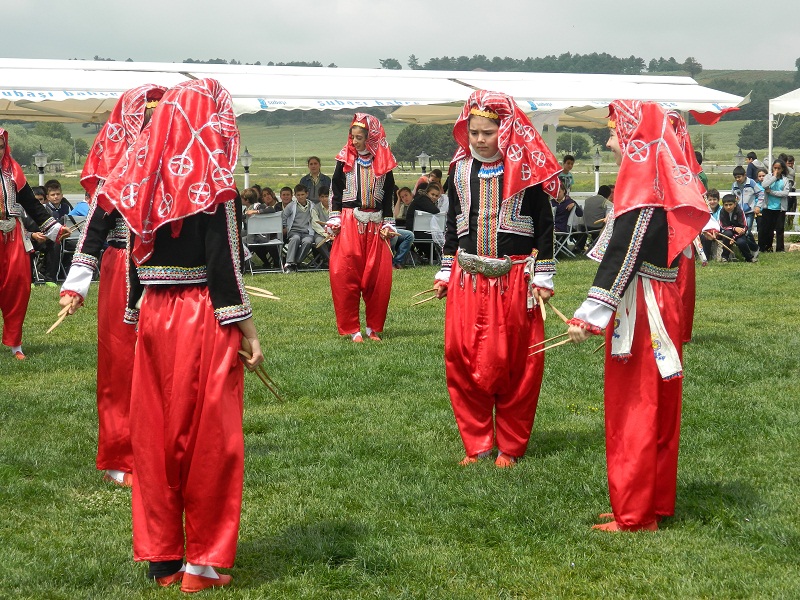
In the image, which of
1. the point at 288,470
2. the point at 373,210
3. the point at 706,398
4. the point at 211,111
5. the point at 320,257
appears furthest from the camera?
the point at 320,257

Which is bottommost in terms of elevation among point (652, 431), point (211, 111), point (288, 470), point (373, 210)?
point (288, 470)

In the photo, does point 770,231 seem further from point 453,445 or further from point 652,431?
point 652,431

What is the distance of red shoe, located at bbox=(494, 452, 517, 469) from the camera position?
20.6ft

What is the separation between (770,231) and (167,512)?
17817mm

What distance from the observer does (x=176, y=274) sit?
4246mm

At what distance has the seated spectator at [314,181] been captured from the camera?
17547mm

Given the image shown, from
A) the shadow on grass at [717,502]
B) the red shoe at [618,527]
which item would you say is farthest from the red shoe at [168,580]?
the shadow on grass at [717,502]

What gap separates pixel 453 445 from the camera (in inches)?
268

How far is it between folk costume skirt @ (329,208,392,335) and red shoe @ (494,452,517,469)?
4337 millimetres

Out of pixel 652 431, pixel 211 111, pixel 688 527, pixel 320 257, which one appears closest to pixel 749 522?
pixel 688 527

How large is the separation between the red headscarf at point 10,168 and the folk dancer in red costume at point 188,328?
5.36 metres

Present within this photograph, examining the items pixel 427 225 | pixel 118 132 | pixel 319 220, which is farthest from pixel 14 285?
pixel 427 225

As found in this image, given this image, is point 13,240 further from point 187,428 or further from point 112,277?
point 187,428

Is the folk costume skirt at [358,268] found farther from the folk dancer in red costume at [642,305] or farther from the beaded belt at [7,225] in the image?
the folk dancer in red costume at [642,305]
